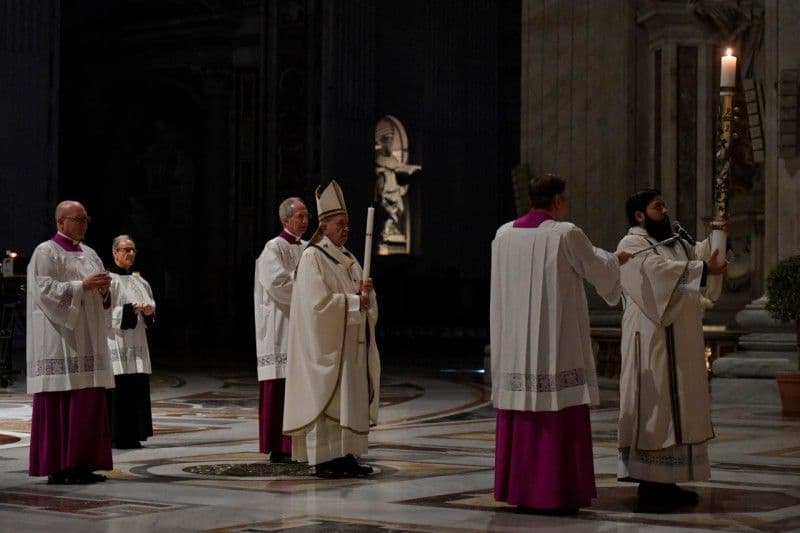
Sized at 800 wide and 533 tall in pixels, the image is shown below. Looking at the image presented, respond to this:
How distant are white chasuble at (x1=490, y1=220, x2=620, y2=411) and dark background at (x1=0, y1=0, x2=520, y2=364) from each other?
17.7 m

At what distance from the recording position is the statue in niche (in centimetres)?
2991

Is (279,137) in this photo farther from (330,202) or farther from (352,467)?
(352,467)

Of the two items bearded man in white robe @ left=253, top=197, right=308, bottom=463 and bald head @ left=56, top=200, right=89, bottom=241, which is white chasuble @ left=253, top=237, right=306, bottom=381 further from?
bald head @ left=56, top=200, right=89, bottom=241

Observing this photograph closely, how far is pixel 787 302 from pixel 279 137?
59.8 ft

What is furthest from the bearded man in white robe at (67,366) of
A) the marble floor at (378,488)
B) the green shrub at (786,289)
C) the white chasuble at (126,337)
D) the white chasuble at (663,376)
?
the green shrub at (786,289)

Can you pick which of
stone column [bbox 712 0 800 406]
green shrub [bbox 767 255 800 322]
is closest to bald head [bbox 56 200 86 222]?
green shrub [bbox 767 255 800 322]

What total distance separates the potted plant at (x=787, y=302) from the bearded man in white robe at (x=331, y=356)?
5.49 m

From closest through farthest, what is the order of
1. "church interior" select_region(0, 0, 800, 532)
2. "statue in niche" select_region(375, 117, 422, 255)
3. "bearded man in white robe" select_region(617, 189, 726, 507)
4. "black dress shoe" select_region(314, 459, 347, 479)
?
"bearded man in white robe" select_region(617, 189, 726, 507), "church interior" select_region(0, 0, 800, 532), "black dress shoe" select_region(314, 459, 347, 479), "statue in niche" select_region(375, 117, 422, 255)

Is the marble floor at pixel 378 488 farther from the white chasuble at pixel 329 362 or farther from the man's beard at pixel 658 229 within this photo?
the man's beard at pixel 658 229

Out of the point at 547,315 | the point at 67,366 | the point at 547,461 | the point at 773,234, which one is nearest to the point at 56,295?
the point at 67,366

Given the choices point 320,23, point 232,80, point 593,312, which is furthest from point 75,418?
point 232,80

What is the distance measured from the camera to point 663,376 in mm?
7320

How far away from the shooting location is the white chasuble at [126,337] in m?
10.9

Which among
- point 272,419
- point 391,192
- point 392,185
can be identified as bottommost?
point 272,419
